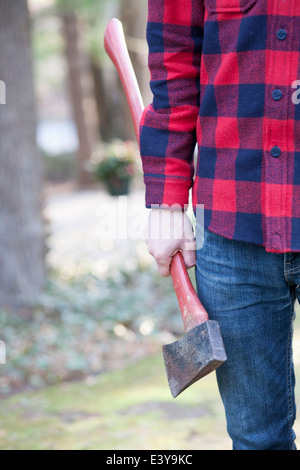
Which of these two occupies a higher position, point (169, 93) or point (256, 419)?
point (169, 93)

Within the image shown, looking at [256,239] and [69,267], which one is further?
[69,267]

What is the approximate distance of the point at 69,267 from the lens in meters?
6.16

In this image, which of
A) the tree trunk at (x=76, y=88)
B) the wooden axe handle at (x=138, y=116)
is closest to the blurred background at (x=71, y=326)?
the wooden axe handle at (x=138, y=116)

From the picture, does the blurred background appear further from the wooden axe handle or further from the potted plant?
the potted plant

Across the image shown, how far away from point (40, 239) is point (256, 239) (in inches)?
142

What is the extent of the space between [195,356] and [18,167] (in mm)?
3431

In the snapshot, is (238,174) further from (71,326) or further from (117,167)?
(117,167)

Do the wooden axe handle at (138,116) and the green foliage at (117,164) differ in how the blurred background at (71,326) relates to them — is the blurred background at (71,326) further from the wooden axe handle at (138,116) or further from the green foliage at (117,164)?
the green foliage at (117,164)

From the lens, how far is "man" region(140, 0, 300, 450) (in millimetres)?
1172

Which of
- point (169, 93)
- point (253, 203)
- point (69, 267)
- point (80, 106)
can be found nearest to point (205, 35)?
point (169, 93)

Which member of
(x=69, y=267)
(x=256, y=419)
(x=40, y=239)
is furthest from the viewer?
(x=69, y=267)

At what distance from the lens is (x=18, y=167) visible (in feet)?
14.4
